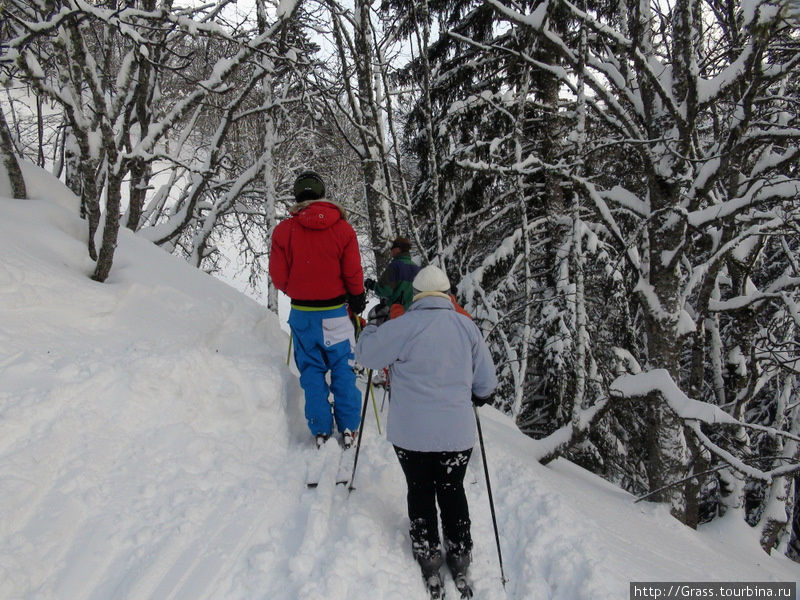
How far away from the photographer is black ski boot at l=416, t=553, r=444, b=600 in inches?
100

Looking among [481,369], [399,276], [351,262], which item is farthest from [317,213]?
[399,276]

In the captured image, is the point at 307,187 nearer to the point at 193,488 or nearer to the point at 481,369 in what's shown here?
the point at 481,369

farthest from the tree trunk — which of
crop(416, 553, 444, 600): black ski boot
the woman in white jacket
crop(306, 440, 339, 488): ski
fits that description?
crop(416, 553, 444, 600): black ski boot

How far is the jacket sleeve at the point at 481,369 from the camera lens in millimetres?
2764

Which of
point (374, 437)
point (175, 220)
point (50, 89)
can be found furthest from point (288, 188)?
point (374, 437)

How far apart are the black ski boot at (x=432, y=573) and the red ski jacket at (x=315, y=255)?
6.58 ft

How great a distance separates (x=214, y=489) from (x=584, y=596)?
2357 millimetres

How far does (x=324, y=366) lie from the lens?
12.2ft

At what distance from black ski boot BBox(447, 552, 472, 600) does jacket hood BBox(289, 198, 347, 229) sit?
2500 millimetres

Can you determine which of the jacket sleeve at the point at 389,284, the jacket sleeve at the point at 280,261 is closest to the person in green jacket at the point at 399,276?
the jacket sleeve at the point at 389,284

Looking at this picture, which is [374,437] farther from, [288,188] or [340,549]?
[288,188]

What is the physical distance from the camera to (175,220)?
652 cm

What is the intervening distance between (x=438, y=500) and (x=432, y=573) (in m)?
0.40

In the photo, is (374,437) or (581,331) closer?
(374,437)
